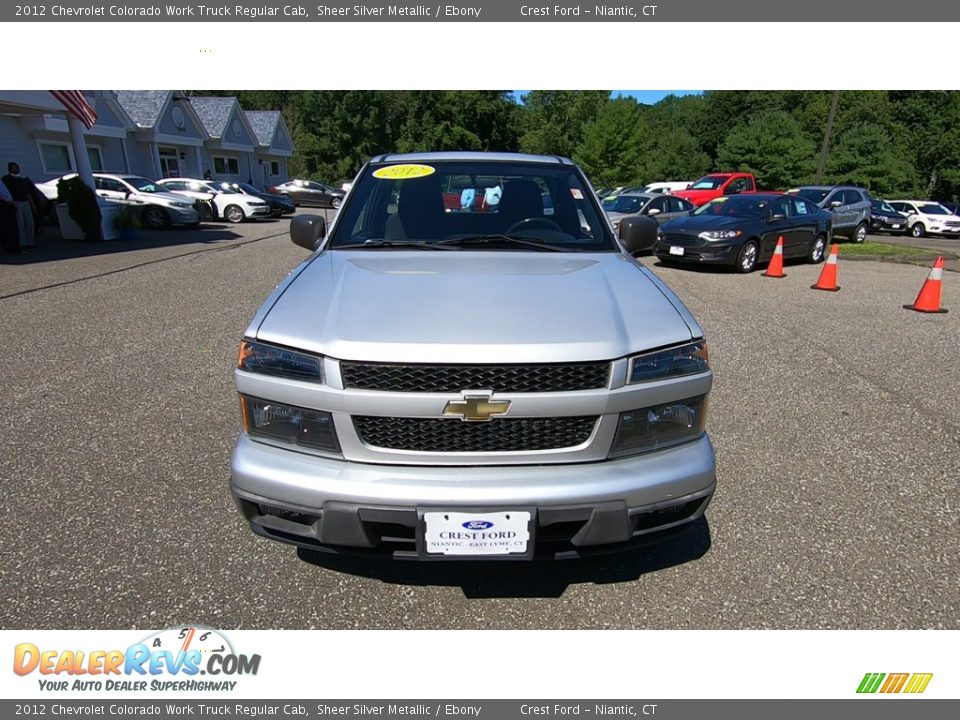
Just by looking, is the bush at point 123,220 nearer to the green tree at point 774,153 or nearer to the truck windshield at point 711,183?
the truck windshield at point 711,183

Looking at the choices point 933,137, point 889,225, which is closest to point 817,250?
point 889,225

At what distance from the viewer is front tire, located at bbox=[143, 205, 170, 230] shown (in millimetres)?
16344

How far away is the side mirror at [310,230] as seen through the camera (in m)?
3.40

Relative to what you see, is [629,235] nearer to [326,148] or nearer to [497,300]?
[497,300]

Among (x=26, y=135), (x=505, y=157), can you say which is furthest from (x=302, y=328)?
(x=26, y=135)

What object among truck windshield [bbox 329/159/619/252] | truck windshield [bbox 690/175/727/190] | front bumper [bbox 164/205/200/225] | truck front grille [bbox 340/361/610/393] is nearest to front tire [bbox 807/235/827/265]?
truck windshield [bbox 690/175/727/190]

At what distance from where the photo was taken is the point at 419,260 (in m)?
2.69

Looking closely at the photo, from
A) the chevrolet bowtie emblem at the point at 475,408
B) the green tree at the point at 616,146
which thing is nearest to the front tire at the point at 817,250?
the chevrolet bowtie emblem at the point at 475,408

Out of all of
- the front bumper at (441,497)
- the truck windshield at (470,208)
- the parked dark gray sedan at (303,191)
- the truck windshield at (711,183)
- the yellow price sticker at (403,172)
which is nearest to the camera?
the front bumper at (441,497)

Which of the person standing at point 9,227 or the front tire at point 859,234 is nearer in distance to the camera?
the person standing at point 9,227

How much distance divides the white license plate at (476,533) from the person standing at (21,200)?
44.3 feet

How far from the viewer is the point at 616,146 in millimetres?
49500

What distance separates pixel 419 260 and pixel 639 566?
5.89 feet

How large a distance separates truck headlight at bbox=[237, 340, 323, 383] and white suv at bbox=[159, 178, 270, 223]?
20.9 meters
